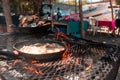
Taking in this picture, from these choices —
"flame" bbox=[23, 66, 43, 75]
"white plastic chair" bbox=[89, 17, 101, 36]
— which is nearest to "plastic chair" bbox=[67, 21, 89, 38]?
"white plastic chair" bbox=[89, 17, 101, 36]

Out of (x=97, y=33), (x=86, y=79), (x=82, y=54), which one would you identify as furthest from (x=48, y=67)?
(x=97, y=33)

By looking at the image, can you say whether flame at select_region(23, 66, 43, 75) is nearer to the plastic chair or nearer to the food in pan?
the food in pan

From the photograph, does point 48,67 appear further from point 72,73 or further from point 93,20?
point 93,20

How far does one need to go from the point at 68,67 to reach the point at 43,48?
0.66m

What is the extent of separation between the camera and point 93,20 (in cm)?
1120

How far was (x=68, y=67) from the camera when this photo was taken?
2.84m

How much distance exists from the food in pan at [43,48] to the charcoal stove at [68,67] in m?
0.18

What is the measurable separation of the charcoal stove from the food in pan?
0.18 m

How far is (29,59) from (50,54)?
0.35 metres

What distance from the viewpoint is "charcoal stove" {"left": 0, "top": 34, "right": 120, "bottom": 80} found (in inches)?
99.3

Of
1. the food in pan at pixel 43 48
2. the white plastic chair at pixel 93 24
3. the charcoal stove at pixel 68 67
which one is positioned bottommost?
the white plastic chair at pixel 93 24

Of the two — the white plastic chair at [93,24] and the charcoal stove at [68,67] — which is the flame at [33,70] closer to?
the charcoal stove at [68,67]

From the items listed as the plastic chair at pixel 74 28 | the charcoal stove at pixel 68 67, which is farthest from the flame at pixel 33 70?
Result: the plastic chair at pixel 74 28

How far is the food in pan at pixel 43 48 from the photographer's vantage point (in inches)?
122
